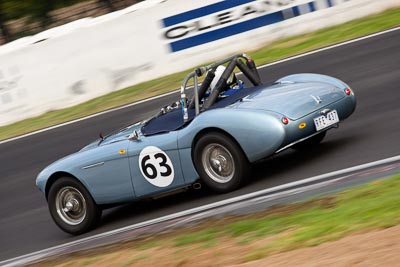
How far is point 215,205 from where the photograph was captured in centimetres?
870

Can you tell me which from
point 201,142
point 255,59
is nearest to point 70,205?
point 201,142

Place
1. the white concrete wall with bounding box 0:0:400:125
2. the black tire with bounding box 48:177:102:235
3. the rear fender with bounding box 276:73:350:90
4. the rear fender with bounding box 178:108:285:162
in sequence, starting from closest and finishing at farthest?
the rear fender with bounding box 178:108:285:162 → the rear fender with bounding box 276:73:350:90 → the black tire with bounding box 48:177:102:235 → the white concrete wall with bounding box 0:0:400:125

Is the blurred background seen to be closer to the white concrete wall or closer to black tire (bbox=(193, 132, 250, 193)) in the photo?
the white concrete wall

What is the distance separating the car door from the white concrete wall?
25.2 ft

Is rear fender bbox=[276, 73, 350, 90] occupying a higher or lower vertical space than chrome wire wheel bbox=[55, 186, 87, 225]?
higher

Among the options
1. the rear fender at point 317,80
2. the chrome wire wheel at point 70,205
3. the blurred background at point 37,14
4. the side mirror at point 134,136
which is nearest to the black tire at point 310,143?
the rear fender at point 317,80

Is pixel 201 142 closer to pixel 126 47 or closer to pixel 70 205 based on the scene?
pixel 70 205

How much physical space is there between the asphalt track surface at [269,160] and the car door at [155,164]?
0.98 ft

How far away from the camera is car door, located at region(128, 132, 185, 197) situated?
359 inches

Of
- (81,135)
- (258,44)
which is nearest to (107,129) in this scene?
(81,135)

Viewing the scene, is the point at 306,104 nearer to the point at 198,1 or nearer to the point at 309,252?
the point at 309,252

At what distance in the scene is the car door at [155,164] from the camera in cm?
912

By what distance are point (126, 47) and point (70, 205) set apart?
760 centimetres

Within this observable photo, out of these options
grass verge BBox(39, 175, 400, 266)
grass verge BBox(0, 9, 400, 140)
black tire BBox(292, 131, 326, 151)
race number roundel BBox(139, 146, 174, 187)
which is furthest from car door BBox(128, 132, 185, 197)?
grass verge BBox(0, 9, 400, 140)
